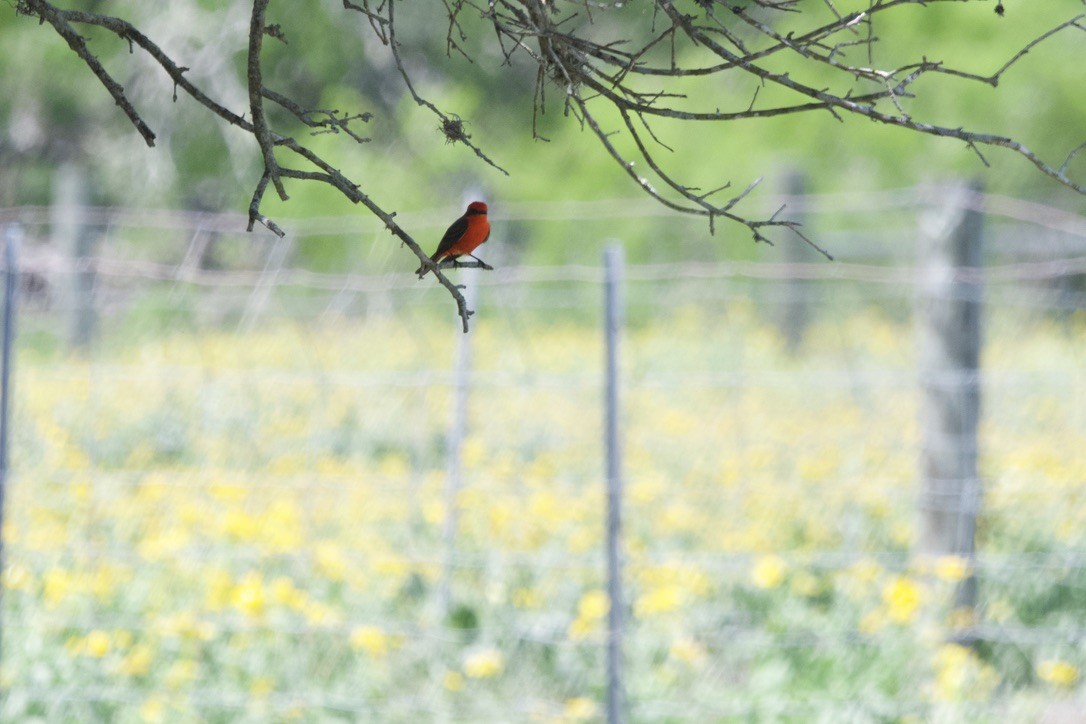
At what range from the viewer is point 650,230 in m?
9.65

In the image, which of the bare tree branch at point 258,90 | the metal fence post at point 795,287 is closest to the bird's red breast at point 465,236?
the bare tree branch at point 258,90

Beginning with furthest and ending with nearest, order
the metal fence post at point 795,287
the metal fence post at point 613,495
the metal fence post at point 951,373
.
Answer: the metal fence post at point 795,287 → the metal fence post at point 951,373 → the metal fence post at point 613,495

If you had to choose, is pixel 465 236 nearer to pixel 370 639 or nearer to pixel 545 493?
pixel 370 639

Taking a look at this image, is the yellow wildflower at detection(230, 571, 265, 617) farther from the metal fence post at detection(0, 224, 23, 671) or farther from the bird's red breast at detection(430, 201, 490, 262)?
the bird's red breast at detection(430, 201, 490, 262)

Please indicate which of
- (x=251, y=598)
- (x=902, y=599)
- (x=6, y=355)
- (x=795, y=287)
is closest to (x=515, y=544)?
(x=251, y=598)

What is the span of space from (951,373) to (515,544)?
1.33m

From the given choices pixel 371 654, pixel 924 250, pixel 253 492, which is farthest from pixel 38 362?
pixel 924 250

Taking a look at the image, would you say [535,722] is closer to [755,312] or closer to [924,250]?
[924,250]

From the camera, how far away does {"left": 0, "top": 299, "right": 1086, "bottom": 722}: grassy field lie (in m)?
3.27

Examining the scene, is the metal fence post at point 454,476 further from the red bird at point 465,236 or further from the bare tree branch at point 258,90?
the bare tree branch at point 258,90

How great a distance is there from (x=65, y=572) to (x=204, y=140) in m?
6.48

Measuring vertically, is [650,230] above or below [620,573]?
above

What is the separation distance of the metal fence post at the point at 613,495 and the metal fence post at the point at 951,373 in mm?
1190

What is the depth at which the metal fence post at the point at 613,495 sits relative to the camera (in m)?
2.90
